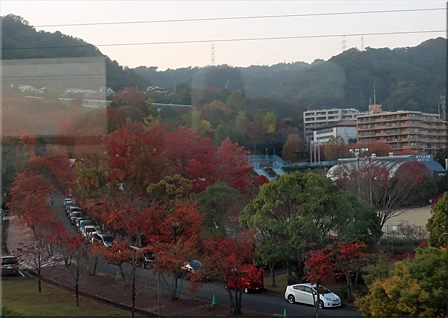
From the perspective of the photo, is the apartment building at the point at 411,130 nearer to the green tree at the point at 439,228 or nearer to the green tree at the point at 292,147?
the green tree at the point at 292,147

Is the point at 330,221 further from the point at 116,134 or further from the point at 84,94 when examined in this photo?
the point at 84,94

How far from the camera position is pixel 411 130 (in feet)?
141

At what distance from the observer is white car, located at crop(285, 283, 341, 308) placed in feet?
35.2

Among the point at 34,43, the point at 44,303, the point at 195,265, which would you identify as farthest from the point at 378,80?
the point at 44,303

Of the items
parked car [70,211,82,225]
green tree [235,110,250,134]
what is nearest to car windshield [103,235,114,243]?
parked car [70,211,82,225]

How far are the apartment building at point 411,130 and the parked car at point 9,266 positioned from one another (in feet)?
128

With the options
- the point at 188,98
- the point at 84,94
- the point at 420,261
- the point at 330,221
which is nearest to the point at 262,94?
the point at 188,98

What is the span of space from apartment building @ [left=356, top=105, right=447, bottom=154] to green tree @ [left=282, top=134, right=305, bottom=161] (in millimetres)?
9542

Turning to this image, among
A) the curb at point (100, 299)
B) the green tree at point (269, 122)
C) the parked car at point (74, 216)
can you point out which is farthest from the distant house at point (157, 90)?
the curb at point (100, 299)

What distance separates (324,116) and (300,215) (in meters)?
45.3

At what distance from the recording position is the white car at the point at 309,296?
10719mm

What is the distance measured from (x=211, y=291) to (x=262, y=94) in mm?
45347

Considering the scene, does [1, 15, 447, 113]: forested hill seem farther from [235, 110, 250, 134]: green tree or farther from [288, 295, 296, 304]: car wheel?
[288, 295, 296, 304]: car wheel

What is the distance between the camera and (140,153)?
19547 millimetres
